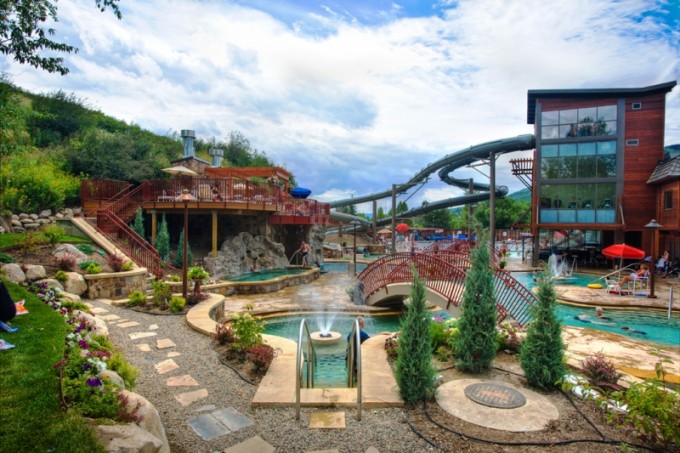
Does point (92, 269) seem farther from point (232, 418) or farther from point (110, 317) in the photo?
point (232, 418)

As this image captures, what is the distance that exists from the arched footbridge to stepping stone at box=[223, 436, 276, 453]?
481 centimetres

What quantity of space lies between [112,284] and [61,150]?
60.4 ft

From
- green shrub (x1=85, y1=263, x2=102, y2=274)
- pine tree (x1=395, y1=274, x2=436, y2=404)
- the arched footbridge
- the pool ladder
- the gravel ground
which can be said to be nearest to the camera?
the gravel ground

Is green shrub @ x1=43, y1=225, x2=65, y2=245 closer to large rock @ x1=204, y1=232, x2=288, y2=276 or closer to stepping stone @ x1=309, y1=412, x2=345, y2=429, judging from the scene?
large rock @ x1=204, y1=232, x2=288, y2=276

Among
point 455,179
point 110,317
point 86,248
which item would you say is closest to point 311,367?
point 110,317

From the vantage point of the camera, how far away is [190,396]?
5.24 m

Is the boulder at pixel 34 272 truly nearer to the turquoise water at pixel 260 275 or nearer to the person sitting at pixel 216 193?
the turquoise water at pixel 260 275

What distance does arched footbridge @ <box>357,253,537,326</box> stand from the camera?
9.88 metres

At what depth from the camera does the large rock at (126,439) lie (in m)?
3.08

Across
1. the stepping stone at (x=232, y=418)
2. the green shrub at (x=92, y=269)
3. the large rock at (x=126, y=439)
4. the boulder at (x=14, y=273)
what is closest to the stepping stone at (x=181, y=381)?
the stepping stone at (x=232, y=418)

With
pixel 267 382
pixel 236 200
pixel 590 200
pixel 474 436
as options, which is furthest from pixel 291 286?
pixel 590 200

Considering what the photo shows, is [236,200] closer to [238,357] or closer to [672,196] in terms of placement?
[238,357]

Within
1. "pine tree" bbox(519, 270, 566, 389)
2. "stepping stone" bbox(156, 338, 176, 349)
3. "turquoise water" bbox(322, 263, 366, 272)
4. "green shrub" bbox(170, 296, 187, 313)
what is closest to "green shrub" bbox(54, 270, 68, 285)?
"green shrub" bbox(170, 296, 187, 313)

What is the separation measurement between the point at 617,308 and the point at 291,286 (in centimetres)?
1382
